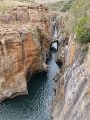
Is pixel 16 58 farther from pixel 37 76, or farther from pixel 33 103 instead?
pixel 37 76

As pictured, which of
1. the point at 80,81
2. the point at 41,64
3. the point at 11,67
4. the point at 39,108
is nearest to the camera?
the point at 80,81

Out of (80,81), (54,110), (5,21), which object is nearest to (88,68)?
(80,81)

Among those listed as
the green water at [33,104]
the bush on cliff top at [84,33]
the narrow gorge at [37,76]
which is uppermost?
the bush on cliff top at [84,33]

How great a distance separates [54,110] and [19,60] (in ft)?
33.5

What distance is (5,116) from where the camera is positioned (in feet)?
102

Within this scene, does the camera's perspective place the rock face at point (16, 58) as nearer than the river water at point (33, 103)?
No

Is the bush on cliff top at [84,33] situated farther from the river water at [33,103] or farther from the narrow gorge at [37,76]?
the river water at [33,103]

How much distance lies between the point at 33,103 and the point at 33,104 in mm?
298

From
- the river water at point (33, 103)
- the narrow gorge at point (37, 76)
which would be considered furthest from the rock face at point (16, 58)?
the river water at point (33, 103)

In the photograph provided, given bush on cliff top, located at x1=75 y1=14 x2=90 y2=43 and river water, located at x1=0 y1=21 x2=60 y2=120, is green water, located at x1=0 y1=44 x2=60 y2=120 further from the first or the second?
bush on cliff top, located at x1=75 y1=14 x2=90 y2=43

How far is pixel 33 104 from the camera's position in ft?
112

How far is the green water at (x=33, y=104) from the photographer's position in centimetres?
3109

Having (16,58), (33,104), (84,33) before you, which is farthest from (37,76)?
(84,33)

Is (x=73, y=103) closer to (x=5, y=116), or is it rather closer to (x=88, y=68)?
(x=88, y=68)
